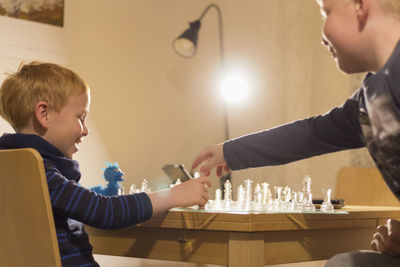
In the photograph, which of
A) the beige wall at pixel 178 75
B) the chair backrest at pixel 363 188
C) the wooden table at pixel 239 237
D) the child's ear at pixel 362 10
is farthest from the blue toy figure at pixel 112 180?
the chair backrest at pixel 363 188

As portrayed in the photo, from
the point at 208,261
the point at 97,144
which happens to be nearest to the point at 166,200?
the point at 208,261

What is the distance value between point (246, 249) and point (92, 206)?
1.24 ft

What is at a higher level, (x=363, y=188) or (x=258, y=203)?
(x=258, y=203)

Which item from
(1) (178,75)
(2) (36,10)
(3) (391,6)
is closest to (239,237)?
(3) (391,6)

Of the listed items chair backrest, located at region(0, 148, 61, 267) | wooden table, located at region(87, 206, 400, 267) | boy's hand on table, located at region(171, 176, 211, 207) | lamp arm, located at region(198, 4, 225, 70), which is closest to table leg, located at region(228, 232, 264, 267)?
wooden table, located at region(87, 206, 400, 267)

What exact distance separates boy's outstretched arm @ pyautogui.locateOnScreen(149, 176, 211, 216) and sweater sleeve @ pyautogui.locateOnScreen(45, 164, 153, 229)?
3cm

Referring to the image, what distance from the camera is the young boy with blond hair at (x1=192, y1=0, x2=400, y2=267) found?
2.73 feet

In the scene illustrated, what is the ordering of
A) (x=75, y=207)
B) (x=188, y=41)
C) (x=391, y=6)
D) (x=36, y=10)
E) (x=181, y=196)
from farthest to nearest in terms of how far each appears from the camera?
(x=188, y=41) < (x=36, y=10) < (x=181, y=196) < (x=75, y=207) < (x=391, y=6)

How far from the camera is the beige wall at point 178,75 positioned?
107 inches

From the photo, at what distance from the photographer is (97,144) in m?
2.73

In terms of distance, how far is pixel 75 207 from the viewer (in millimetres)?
1198

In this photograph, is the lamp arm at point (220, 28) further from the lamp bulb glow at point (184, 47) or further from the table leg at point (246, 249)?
the table leg at point (246, 249)

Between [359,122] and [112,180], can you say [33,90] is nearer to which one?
[112,180]

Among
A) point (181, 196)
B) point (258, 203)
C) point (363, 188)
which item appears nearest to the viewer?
point (181, 196)
